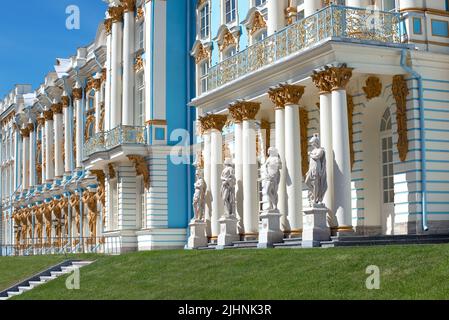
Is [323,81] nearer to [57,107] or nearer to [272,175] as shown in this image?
[272,175]

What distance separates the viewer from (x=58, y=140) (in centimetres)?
5297

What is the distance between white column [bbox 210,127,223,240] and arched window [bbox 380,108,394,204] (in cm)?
682

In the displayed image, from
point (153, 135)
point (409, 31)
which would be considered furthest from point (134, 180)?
point (409, 31)

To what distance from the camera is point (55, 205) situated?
53406mm

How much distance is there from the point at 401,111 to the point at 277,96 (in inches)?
154

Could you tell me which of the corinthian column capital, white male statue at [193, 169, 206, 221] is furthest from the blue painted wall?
the corinthian column capital

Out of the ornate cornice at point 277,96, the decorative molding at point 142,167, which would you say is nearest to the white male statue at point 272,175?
the ornate cornice at point 277,96

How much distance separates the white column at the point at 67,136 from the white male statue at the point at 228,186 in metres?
25.2

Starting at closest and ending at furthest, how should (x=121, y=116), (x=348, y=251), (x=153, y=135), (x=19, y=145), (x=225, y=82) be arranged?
(x=348, y=251)
(x=225, y=82)
(x=153, y=135)
(x=121, y=116)
(x=19, y=145)

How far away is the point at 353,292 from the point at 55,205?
1625 inches

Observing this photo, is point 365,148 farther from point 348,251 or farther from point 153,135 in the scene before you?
point 153,135

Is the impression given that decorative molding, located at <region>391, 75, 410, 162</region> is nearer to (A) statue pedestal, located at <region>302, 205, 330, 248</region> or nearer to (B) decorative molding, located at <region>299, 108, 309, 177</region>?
(A) statue pedestal, located at <region>302, 205, 330, 248</region>

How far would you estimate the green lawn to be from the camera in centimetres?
1420

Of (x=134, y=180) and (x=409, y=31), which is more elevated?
(x=409, y=31)
